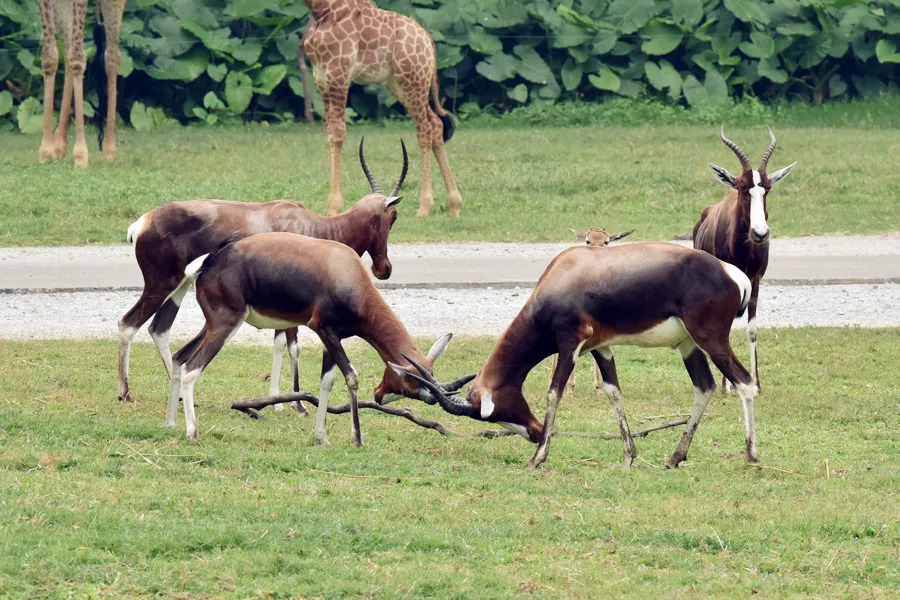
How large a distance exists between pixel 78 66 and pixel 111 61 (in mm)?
770

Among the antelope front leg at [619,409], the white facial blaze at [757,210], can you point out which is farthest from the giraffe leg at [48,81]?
the antelope front leg at [619,409]

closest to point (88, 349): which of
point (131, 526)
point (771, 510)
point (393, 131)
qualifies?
point (131, 526)

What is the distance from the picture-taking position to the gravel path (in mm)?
12781

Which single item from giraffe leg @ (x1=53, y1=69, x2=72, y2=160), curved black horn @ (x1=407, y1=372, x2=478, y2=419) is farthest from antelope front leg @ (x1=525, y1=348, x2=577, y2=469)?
giraffe leg @ (x1=53, y1=69, x2=72, y2=160)

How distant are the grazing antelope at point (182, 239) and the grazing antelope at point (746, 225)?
8.41ft

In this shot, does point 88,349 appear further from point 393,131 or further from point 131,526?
point 393,131

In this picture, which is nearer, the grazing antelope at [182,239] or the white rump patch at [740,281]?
the white rump patch at [740,281]

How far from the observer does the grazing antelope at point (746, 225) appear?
35.1 feet

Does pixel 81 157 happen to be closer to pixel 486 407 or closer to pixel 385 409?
pixel 385 409

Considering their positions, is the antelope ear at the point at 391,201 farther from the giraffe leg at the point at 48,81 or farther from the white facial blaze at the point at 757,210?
the giraffe leg at the point at 48,81

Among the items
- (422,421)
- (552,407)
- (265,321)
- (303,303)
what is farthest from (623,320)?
(265,321)

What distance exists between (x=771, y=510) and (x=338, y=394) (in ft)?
13.2

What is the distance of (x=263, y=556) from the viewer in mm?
6344

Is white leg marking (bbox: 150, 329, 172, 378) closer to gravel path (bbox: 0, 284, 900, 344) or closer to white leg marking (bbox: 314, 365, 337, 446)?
white leg marking (bbox: 314, 365, 337, 446)
